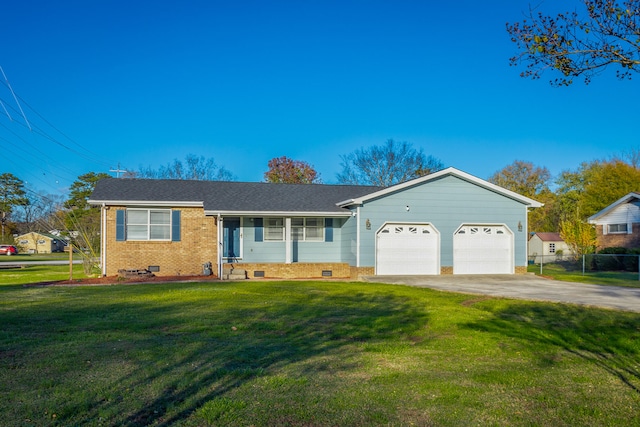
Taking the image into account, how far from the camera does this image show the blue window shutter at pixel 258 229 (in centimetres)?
2300

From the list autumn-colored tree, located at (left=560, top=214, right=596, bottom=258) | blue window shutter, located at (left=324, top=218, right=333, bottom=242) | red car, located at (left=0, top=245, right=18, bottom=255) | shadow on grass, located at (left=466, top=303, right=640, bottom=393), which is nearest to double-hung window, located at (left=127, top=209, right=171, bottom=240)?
blue window shutter, located at (left=324, top=218, right=333, bottom=242)

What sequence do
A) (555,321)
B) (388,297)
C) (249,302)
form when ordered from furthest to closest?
(388,297), (249,302), (555,321)

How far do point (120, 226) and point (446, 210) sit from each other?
13.2 meters

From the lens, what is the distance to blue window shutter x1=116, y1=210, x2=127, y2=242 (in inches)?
868

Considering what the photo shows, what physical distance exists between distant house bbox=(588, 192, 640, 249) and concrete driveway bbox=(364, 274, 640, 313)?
15688 millimetres

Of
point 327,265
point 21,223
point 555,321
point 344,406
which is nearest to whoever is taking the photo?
point 344,406

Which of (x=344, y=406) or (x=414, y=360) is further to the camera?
(x=414, y=360)

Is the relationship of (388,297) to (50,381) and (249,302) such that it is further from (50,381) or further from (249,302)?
(50,381)

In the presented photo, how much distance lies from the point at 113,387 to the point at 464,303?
382 inches

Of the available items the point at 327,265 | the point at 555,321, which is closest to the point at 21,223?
the point at 327,265

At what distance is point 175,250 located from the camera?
22.5 m

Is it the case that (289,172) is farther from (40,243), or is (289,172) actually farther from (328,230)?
(40,243)

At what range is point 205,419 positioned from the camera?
190 inches

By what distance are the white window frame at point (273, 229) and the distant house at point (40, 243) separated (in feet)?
198
